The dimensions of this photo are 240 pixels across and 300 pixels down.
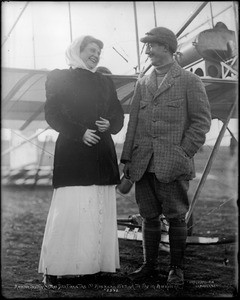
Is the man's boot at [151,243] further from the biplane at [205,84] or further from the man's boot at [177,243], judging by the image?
the biplane at [205,84]

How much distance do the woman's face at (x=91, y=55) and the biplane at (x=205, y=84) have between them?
26.7 inches

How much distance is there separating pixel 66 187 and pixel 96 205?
0.80 ft

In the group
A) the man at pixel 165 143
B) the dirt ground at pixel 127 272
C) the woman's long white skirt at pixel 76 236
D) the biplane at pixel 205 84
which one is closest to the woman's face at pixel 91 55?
Answer: the man at pixel 165 143

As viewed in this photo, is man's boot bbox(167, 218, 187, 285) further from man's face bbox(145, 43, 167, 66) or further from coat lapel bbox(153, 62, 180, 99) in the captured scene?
man's face bbox(145, 43, 167, 66)

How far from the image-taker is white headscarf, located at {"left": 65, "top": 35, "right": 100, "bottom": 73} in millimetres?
2725

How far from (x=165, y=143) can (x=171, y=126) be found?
5.2 inches

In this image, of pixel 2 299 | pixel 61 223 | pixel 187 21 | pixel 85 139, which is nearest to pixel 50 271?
pixel 61 223

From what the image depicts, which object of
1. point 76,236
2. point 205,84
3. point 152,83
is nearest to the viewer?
point 76,236

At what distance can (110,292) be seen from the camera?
8.04 ft

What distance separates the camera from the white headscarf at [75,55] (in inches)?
107

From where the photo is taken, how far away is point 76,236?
2.64m

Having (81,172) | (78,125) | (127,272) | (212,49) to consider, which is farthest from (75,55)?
(212,49)

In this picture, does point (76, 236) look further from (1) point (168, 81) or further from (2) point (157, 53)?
(2) point (157, 53)

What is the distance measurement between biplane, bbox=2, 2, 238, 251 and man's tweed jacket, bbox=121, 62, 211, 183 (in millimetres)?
774
